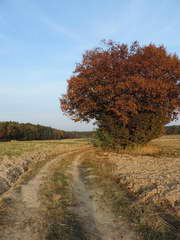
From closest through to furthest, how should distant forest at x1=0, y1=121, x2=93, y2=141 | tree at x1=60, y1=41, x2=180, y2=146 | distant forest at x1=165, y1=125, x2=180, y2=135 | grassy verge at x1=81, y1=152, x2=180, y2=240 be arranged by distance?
grassy verge at x1=81, y1=152, x2=180, y2=240, tree at x1=60, y1=41, x2=180, y2=146, distant forest at x1=0, y1=121, x2=93, y2=141, distant forest at x1=165, y1=125, x2=180, y2=135

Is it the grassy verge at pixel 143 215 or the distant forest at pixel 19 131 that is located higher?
the distant forest at pixel 19 131

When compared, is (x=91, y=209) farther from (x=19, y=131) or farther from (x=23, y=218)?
(x=19, y=131)

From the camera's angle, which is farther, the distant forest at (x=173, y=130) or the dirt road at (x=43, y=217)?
the distant forest at (x=173, y=130)

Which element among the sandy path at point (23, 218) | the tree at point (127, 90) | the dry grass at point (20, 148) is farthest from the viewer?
the dry grass at point (20, 148)

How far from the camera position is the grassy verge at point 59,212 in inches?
187

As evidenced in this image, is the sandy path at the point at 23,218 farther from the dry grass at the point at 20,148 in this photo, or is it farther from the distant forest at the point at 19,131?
the distant forest at the point at 19,131

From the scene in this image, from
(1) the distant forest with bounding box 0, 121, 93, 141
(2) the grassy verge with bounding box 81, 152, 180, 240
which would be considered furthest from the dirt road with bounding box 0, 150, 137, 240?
(1) the distant forest with bounding box 0, 121, 93, 141

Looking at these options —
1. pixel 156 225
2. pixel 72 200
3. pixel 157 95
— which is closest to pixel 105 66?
pixel 157 95

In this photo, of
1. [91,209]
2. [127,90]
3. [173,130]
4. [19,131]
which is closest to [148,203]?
[91,209]

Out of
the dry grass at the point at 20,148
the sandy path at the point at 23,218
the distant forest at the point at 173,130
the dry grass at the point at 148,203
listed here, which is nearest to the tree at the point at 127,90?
the dry grass at the point at 20,148

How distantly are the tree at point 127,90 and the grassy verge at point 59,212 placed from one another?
13249 millimetres

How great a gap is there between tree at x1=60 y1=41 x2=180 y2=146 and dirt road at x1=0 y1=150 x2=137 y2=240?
13996mm

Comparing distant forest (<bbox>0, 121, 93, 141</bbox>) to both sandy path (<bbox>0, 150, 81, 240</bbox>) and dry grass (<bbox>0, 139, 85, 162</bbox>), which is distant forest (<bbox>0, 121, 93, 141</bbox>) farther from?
sandy path (<bbox>0, 150, 81, 240</bbox>)

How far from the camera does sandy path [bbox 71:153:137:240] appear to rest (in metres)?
4.75
